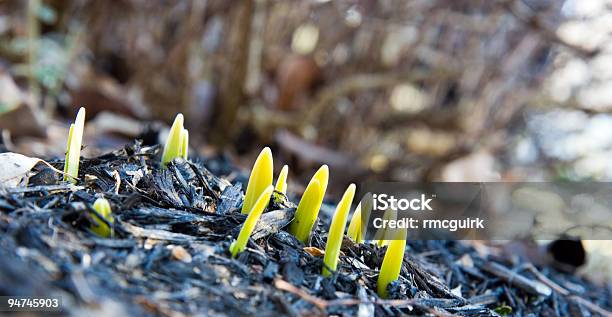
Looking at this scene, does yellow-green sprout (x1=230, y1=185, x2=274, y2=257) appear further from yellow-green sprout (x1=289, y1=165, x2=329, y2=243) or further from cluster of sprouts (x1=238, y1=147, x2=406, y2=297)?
yellow-green sprout (x1=289, y1=165, x2=329, y2=243)

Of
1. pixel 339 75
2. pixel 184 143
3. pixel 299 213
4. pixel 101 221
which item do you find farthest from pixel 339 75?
pixel 101 221

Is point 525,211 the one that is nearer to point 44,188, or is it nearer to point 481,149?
point 481,149

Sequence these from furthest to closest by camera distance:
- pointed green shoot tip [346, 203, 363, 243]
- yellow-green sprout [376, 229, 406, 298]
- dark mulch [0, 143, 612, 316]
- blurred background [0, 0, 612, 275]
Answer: blurred background [0, 0, 612, 275]
pointed green shoot tip [346, 203, 363, 243]
yellow-green sprout [376, 229, 406, 298]
dark mulch [0, 143, 612, 316]

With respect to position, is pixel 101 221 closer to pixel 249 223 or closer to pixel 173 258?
pixel 173 258

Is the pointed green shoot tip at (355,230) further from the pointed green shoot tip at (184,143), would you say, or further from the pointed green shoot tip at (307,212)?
the pointed green shoot tip at (184,143)

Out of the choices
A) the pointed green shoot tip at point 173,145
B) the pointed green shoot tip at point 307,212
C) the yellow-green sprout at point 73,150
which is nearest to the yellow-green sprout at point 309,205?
the pointed green shoot tip at point 307,212

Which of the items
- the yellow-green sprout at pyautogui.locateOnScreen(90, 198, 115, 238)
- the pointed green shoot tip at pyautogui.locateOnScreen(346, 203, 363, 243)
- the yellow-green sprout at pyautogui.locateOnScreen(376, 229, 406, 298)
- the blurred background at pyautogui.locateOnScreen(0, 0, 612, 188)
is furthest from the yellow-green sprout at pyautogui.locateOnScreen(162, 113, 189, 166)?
the blurred background at pyautogui.locateOnScreen(0, 0, 612, 188)

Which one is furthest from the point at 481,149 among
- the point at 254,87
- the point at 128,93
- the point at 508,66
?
the point at 128,93
